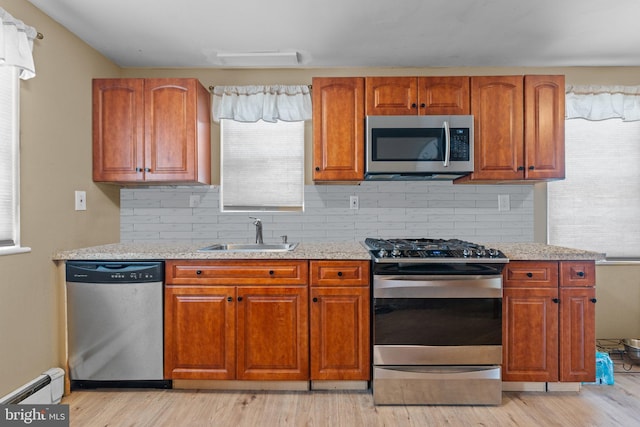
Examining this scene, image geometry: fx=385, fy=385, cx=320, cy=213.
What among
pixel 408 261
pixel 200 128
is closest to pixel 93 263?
pixel 200 128

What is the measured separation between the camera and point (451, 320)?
7.57ft

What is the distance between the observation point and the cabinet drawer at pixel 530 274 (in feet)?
7.82

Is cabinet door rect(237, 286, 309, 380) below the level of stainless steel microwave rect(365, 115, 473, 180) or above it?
below

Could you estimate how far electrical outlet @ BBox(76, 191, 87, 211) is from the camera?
103 inches

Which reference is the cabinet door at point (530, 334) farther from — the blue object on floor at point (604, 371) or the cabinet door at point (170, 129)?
the cabinet door at point (170, 129)

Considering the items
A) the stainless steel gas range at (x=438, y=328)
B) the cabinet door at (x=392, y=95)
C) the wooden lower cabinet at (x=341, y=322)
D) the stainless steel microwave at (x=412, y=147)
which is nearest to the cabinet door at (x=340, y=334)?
the wooden lower cabinet at (x=341, y=322)

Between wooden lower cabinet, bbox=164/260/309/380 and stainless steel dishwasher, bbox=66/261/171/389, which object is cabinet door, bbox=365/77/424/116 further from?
stainless steel dishwasher, bbox=66/261/171/389

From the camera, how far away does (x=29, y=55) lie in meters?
2.04

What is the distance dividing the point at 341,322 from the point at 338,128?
1350 mm

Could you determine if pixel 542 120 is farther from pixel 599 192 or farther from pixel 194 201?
pixel 194 201

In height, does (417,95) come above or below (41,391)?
above

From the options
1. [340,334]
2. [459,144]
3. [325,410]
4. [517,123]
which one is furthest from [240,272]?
[517,123]

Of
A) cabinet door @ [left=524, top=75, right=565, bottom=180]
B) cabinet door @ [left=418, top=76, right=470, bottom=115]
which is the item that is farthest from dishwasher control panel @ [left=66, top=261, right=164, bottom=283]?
cabinet door @ [left=524, top=75, right=565, bottom=180]

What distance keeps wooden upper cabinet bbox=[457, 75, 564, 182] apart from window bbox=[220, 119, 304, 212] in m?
1.40
